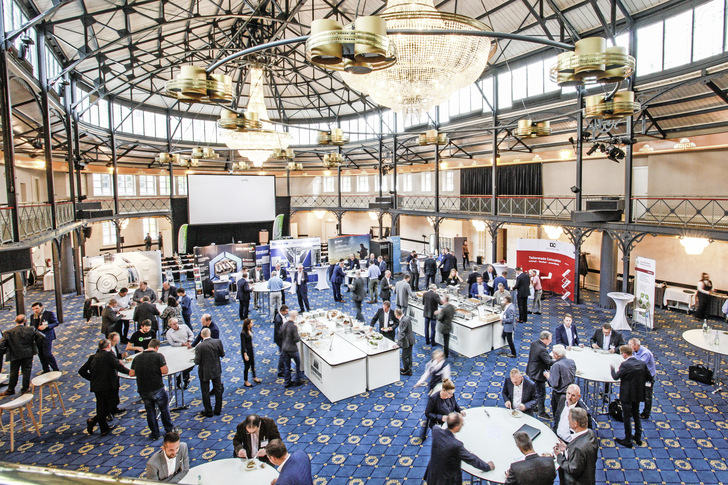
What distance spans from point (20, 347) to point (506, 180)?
756 inches

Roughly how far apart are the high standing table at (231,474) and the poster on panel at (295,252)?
1196 cm

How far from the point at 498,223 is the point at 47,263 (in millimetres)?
18485

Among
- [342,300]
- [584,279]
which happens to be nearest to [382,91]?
[342,300]

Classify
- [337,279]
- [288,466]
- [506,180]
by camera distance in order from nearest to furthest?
[288,466] < [337,279] < [506,180]

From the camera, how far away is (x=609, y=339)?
23.2 feet

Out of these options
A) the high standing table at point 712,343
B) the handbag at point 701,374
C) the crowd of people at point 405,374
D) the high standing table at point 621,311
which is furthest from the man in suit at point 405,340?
the high standing table at point 621,311

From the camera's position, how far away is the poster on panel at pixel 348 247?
18.4 metres

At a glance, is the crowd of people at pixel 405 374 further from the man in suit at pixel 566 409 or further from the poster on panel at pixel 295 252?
the poster on panel at pixel 295 252

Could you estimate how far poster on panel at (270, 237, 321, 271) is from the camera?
1667 centimetres

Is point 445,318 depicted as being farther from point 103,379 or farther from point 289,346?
point 103,379

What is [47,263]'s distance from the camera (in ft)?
56.4

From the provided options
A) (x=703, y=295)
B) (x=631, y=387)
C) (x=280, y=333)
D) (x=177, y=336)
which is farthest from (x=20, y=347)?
(x=703, y=295)

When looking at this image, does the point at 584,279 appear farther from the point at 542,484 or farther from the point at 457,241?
the point at 542,484

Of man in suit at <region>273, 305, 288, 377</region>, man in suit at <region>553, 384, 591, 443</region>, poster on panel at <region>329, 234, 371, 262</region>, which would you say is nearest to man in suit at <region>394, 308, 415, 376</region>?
man in suit at <region>273, 305, 288, 377</region>
